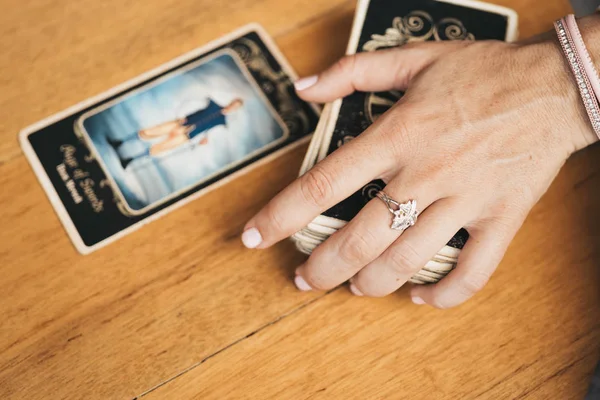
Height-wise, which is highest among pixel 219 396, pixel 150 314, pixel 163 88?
pixel 163 88

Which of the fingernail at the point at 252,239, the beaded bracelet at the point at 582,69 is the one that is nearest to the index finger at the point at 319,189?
the fingernail at the point at 252,239

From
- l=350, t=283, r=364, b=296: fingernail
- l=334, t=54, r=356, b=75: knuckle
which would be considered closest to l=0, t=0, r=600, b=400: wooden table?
l=350, t=283, r=364, b=296: fingernail

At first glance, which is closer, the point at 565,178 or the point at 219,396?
the point at 219,396

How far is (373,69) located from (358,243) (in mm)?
220

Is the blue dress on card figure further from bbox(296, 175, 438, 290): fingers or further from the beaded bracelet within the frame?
the beaded bracelet

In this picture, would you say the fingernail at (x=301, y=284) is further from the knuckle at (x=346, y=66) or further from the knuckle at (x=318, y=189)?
the knuckle at (x=346, y=66)

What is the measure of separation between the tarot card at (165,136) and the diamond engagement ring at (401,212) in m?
0.16

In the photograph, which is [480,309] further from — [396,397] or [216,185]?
[216,185]

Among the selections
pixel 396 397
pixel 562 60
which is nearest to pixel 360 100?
pixel 562 60

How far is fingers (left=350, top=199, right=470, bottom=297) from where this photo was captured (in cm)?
60

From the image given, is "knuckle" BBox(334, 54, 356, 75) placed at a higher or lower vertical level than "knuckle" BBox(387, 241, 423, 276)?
higher

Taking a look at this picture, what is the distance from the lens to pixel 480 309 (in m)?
0.64

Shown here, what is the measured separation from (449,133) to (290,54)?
251mm

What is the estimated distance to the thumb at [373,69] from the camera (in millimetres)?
668
